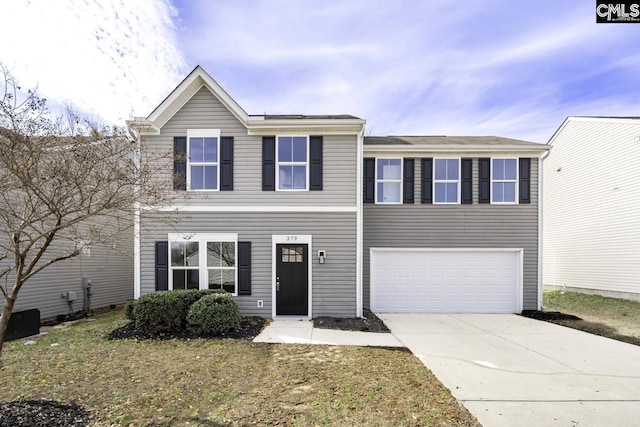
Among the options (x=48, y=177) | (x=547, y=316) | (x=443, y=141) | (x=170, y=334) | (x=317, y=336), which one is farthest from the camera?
(x=443, y=141)

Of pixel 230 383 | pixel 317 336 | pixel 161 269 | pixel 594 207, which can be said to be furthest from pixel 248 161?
pixel 594 207

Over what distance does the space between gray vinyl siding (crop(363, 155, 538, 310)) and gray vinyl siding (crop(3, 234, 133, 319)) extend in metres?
7.52

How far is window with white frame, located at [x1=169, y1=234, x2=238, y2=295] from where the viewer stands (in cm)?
912

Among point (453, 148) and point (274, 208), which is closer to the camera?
point (274, 208)

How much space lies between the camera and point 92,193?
152 inches

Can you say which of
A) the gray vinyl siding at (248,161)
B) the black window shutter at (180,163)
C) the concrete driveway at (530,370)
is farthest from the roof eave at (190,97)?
the concrete driveway at (530,370)

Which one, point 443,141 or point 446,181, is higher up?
point 443,141

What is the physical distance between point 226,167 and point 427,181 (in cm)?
649

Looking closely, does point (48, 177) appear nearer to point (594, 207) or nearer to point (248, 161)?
point (248, 161)

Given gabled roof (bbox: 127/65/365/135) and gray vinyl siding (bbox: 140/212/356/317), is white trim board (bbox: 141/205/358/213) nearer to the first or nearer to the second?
gray vinyl siding (bbox: 140/212/356/317)

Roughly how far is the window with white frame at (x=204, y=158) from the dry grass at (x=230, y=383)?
4.30 meters

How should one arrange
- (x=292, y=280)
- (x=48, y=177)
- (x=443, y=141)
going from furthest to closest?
(x=443, y=141) < (x=292, y=280) < (x=48, y=177)

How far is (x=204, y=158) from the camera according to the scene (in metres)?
9.26

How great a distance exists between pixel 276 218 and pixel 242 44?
5152 mm
